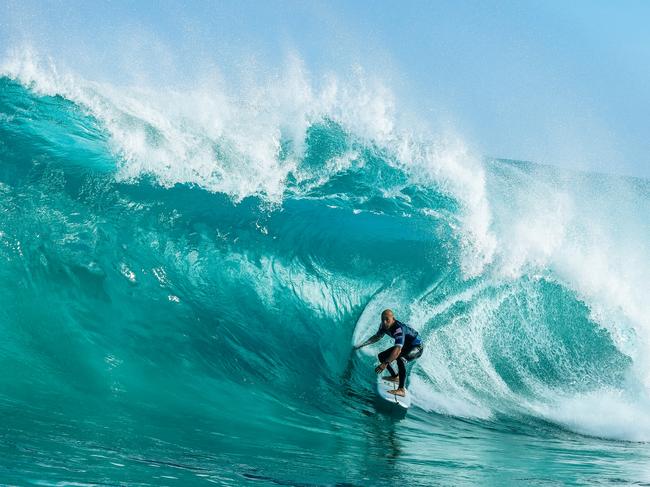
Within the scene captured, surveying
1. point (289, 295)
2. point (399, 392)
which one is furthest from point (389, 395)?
point (289, 295)

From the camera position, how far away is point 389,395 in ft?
27.4

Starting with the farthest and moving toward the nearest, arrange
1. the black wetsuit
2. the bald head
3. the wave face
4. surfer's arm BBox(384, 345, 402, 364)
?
the black wetsuit
the bald head
surfer's arm BBox(384, 345, 402, 364)
the wave face

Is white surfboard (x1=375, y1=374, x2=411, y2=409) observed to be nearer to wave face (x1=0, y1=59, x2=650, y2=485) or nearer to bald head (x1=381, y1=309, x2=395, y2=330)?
wave face (x1=0, y1=59, x2=650, y2=485)

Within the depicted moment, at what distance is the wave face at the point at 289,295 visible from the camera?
21.2ft

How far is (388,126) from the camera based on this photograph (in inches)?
497

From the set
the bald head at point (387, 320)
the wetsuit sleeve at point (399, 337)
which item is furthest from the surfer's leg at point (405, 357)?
the bald head at point (387, 320)

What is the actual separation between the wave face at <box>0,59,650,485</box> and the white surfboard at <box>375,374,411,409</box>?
0.20m

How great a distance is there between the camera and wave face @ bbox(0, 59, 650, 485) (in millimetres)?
6465

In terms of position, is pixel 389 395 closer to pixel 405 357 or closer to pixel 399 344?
pixel 405 357

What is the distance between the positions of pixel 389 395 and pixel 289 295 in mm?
2443

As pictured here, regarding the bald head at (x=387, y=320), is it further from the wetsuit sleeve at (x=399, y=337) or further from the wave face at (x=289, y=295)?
the wave face at (x=289, y=295)

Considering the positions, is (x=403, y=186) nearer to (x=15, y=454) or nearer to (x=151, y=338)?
(x=151, y=338)

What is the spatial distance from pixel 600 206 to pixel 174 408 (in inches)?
488

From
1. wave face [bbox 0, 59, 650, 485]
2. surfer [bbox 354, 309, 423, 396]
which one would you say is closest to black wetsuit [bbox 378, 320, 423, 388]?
surfer [bbox 354, 309, 423, 396]
